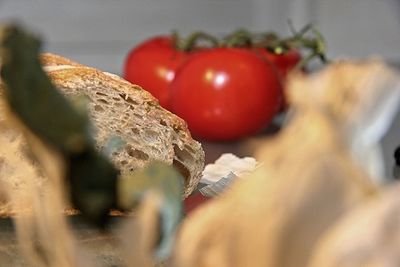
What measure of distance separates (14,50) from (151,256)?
0.07 meters

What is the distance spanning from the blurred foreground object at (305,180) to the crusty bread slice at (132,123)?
1.19 ft

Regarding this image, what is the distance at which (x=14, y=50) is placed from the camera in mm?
199

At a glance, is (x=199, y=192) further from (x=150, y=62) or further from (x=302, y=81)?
(x=150, y=62)

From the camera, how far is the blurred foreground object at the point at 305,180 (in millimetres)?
202

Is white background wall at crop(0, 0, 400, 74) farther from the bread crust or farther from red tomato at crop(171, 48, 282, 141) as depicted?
the bread crust

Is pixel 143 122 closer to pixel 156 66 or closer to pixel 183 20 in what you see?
pixel 156 66

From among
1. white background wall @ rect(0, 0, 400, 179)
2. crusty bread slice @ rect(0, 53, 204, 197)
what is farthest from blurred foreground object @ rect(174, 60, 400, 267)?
white background wall @ rect(0, 0, 400, 179)

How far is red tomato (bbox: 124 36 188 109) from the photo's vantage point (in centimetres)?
141

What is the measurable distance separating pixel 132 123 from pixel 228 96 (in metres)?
0.61

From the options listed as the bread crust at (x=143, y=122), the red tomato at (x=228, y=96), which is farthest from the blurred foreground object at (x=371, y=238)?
the red tomato at (x=228, y=96)

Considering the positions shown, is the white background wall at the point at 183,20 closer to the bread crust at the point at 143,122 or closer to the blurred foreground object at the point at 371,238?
the bread crust at the point at 143,122

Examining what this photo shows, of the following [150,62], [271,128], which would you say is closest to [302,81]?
[271,128]

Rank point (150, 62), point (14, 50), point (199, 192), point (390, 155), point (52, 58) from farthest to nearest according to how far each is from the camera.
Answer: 1. point (150, 62)
2. point (390, 155)
3. point (52, 58)
4. point (199, 192)
5. point (14, 50)

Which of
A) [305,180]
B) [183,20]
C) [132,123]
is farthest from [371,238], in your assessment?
[183,20]
